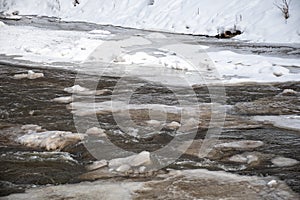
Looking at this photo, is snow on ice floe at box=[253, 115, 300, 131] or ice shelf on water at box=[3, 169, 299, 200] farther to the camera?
snow on ice floe at box=[253, 115, 300, 131]

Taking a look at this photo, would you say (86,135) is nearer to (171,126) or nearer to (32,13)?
(171,126)

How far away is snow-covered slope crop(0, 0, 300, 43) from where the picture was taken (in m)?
14.0

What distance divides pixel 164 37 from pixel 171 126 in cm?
993

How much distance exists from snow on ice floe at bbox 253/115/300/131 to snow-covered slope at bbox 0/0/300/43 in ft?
27.1

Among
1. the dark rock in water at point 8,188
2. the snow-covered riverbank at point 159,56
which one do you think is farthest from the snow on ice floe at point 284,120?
the dark rock in water at point 8,188

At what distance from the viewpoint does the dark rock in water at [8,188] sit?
3.23 metres

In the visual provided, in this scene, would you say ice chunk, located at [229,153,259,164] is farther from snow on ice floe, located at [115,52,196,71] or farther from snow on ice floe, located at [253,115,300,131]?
snow on ice floe, located at [115,52,196,71]

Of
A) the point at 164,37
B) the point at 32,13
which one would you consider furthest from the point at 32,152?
the point at 32,13

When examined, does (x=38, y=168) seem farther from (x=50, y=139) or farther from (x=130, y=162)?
(x=130, y=162)

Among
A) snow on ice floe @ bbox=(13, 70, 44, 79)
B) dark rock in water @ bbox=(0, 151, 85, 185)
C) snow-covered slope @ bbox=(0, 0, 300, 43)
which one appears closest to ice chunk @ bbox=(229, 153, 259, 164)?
dark rock in water @ bbox=(0, 151, 85, 185)

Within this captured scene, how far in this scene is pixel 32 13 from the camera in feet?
87.1

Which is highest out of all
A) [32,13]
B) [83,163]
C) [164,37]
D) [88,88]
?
[32,13]

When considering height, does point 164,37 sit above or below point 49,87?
above

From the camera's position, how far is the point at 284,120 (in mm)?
5207
